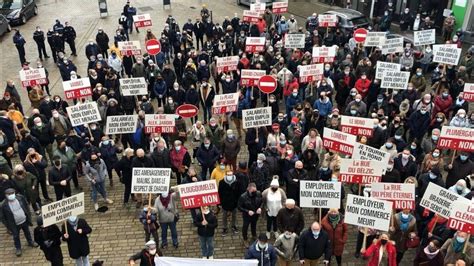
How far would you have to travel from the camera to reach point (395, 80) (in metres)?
15.1

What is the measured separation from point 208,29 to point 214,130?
37.7ft

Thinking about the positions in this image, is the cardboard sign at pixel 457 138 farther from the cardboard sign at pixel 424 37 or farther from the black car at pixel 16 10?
the black car at pixel 16 10

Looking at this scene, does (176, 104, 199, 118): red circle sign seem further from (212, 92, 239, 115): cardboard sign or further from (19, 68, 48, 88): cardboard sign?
(19, 68, 48, 88): cardboard sign

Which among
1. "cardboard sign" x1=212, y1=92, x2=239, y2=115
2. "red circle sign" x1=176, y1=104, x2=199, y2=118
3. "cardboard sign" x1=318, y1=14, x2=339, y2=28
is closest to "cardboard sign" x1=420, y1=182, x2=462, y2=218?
"cardboard sign" x1=212, y1=92, x2=239, y2=115

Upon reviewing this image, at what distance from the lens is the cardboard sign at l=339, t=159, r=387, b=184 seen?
10680 mm

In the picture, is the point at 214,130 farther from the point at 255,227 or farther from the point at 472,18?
the point at 472,18

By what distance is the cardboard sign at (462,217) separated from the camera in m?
9.10

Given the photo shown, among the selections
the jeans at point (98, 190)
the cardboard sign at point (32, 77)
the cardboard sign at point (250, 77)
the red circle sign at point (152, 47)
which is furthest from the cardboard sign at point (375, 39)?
the cardboard sign at point (32, 77)

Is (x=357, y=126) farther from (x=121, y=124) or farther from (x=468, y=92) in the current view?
(x=121, y=124)

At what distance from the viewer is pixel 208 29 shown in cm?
2377

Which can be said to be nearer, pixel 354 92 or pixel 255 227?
pixel 255 227

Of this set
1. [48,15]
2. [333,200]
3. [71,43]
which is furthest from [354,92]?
[48,15]

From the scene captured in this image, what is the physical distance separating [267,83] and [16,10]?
21.1 metres

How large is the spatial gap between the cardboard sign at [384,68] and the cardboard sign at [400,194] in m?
6.22
